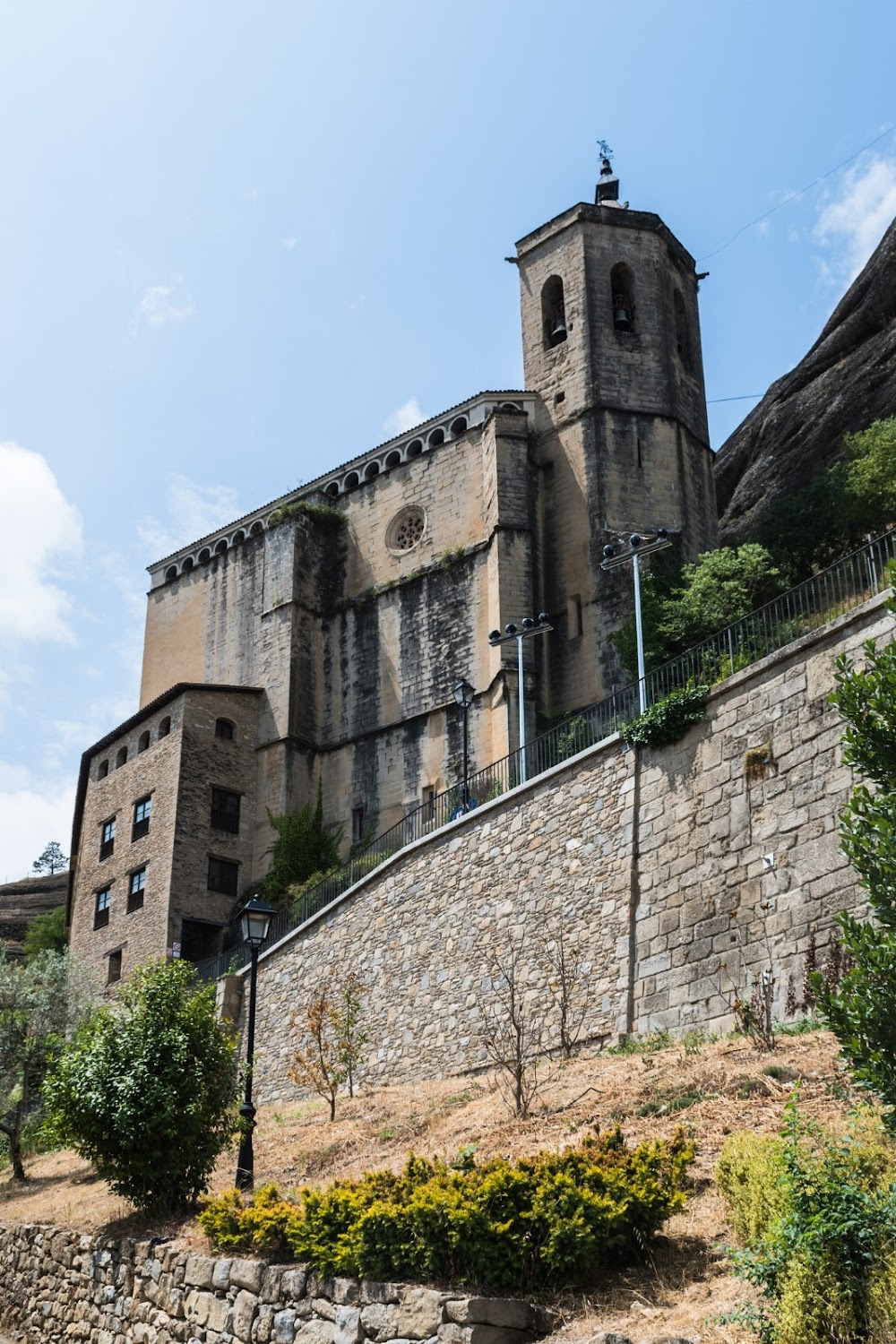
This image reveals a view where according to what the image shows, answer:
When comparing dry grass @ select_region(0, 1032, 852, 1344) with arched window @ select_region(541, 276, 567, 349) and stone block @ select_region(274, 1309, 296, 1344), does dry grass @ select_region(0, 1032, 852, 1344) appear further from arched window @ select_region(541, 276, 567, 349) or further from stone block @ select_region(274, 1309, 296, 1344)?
arched window @ select_region(541, 276, 567, 349)

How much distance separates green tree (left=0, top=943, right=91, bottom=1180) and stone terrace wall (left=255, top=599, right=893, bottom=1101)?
4.47 metres

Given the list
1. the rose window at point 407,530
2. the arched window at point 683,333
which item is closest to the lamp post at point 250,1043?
the rose window at point 407,530

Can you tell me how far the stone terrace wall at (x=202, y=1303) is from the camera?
28.3 feet

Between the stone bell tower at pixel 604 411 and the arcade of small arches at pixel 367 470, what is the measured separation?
204 cm

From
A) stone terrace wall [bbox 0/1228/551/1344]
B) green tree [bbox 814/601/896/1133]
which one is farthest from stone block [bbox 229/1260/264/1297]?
green tree [bbox 814/601/896/1133]

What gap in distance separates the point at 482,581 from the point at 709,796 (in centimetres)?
1988

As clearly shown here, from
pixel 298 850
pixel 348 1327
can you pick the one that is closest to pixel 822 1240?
pixel 348 1327

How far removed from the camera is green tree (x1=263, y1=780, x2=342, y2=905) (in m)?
36.8

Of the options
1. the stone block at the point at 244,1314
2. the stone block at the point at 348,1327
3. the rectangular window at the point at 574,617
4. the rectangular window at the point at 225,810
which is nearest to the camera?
the stone block at the point at 348,1327

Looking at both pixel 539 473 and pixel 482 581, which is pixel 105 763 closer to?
pixel 482 581

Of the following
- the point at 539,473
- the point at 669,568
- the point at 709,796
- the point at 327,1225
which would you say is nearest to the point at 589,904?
the point at 709,796

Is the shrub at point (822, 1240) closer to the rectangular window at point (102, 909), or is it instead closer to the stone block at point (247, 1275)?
the stone block at point (247, 1275)

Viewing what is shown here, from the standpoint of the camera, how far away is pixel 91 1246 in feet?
46.3

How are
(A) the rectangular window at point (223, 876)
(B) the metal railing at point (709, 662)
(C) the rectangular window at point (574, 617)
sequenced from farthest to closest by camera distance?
1. (A) the rectangular window at point (223, 876)
2. (C) the rectangular window at point (574, 617)
3. (B) the metal railing at point (709, 662)
